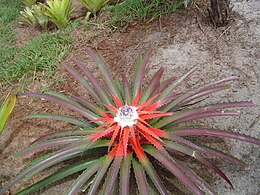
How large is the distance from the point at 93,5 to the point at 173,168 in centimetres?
246

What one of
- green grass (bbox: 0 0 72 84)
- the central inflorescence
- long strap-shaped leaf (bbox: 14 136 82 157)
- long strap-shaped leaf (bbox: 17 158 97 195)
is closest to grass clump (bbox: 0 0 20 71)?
green grass (bbox: 0 0 72 84)

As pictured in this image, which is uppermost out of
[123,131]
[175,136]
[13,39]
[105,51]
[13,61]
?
[13,39]

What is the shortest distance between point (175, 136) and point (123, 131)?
310 mm

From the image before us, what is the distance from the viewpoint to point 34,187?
2.01 metres

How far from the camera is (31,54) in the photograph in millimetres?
3383

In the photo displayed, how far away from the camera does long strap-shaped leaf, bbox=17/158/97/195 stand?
2.01 m

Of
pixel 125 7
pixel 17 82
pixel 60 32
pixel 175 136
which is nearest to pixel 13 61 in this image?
pixel 17 82

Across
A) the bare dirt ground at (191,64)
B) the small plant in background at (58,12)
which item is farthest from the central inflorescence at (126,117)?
the small plant in background at (58,12)

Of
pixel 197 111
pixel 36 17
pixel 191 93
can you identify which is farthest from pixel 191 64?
pixel 36 17

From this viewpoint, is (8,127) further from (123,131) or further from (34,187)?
(123,131)

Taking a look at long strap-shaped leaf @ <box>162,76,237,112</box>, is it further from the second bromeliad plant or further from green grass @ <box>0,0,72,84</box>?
the second bromeliad plant

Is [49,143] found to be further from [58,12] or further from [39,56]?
[58,12]

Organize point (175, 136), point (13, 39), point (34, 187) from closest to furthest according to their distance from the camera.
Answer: point (175, 136) → point (34, 187) → point (13, 39)

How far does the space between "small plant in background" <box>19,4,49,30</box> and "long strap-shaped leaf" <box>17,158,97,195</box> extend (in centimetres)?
222
